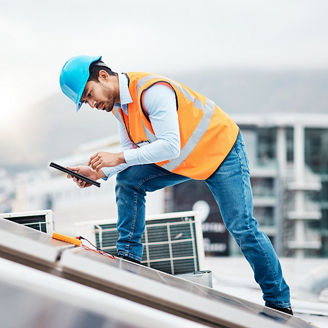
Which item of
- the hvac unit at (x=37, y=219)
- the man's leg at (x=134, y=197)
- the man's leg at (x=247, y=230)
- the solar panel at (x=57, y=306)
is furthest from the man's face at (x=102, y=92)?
Answer: the solar panel at (x=57, y=306)

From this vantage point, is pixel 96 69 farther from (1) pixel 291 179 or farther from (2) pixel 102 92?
(1) pixel 291 179

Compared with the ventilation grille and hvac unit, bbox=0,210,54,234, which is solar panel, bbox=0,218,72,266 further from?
the ventilation grille

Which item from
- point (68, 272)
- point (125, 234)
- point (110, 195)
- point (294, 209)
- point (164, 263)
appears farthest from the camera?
point (110, 195)

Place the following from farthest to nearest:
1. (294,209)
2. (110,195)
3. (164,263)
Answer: (110,195) < (294,209) < (164,263)

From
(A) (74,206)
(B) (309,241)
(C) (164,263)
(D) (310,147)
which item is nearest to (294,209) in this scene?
(B) (309,241)

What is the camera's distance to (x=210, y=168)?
145 cm

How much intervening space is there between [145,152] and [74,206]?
36.1 m

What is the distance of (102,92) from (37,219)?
71cm

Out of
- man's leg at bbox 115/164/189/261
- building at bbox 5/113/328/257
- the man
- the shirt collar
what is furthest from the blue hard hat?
building at bbox 5/113/328/257

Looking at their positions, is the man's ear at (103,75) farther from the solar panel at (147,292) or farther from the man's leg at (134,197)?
the solar panel at (147,292)

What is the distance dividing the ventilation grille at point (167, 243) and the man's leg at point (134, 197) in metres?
0.56

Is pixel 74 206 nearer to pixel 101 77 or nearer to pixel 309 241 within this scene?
pixel 309 241

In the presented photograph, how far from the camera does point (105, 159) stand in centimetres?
136

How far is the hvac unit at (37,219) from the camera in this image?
1.87 m
